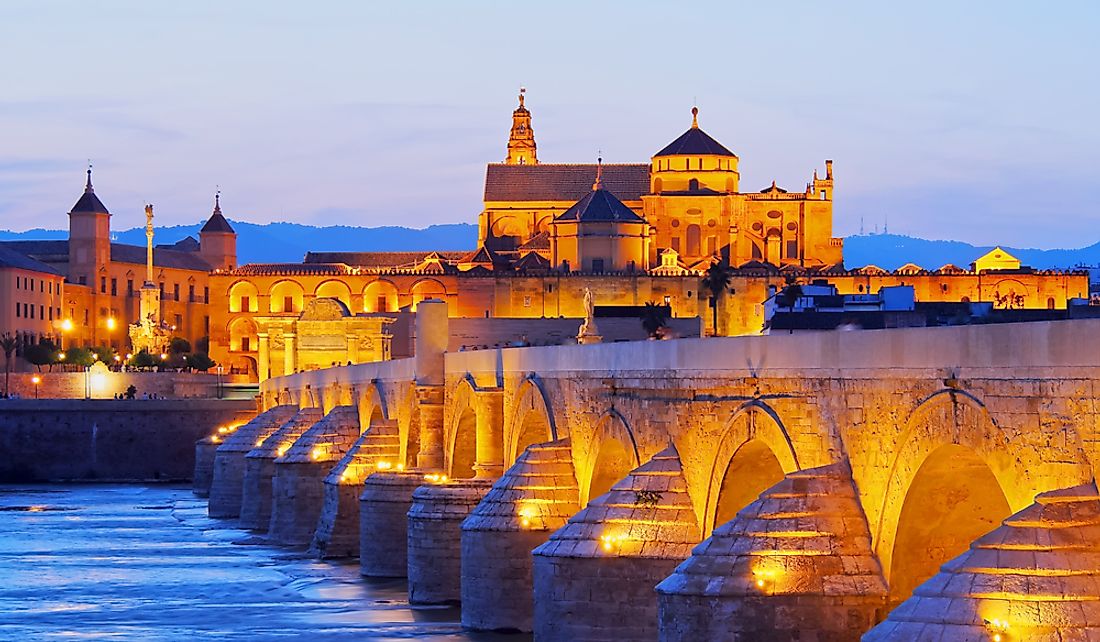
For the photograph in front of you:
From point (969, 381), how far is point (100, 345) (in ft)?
404

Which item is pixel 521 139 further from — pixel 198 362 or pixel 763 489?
pixel 763 489

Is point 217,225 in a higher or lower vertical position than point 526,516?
higher

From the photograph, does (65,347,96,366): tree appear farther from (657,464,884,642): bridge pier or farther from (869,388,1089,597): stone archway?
(869,388,1089,597): stone archway

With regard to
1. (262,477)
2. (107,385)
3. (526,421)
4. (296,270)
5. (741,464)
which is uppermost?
(296,270)

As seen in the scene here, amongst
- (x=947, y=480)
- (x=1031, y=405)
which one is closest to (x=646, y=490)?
(x=947, y=480)

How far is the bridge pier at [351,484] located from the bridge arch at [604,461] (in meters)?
13.2

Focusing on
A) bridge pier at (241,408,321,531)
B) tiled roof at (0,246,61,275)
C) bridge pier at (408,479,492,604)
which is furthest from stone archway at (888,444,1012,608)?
tiled roof at (0,246,61,275)

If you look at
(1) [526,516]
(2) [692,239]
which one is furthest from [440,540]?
(2) [692,239]

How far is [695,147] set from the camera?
129000 millimetres

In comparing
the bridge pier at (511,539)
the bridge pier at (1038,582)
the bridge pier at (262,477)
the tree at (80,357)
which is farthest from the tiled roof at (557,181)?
the bridge pier at (1038,582)

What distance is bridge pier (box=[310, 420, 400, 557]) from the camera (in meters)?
37.8

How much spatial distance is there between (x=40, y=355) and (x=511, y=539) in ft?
297

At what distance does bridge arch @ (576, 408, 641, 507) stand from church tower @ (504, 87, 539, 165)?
127204mm

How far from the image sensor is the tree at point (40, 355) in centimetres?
11081
